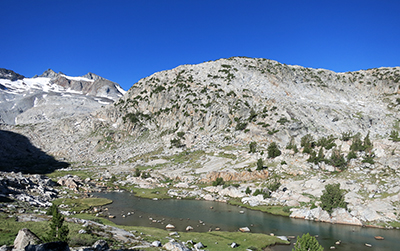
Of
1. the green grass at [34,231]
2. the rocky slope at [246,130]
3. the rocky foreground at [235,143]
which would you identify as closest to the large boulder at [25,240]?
the green grass at [34,231]

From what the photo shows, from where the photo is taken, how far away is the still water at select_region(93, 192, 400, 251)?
122 feet

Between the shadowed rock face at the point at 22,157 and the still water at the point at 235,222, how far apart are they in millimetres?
65336

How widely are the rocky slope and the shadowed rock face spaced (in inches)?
215

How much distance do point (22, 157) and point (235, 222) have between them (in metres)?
116

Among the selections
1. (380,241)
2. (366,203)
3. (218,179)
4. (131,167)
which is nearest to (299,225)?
(380,241)

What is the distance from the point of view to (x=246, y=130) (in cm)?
11638

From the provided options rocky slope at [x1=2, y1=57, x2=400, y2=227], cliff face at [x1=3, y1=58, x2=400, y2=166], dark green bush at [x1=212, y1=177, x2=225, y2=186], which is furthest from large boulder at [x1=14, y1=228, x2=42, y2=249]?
cliff face at [x1=3, y1=58, x2=400, y2=166]

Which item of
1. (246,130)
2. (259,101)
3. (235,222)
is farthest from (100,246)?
(259,101)

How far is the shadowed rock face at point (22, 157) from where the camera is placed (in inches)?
3865

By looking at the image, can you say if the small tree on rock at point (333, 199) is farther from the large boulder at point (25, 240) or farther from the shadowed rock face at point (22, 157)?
A: the shadowed rock face at point (22, 157)

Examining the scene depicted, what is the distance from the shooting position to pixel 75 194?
203 feet

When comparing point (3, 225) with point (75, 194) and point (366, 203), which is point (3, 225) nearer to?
point (75, 194)

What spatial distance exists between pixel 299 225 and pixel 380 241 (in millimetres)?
12400

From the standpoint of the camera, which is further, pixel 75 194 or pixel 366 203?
pixel 75 194
